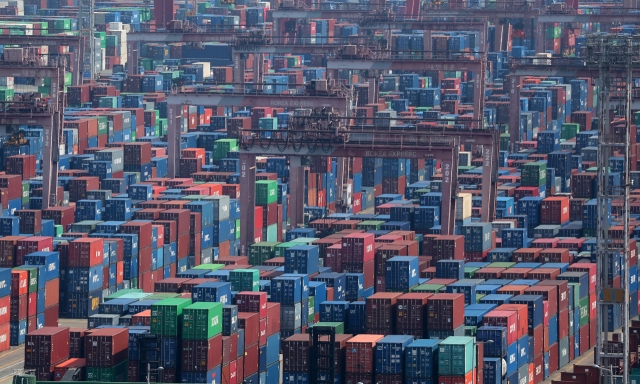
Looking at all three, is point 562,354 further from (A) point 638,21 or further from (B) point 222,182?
(A) point 638,21

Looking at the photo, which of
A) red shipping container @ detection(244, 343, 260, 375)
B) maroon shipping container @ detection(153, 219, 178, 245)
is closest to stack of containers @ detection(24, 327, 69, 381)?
red shipping container @ detection(244, 343, 260, 375)

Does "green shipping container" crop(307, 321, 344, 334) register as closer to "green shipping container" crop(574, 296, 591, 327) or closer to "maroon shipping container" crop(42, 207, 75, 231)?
"green shipping container" crop(574, 296, 591, 327)

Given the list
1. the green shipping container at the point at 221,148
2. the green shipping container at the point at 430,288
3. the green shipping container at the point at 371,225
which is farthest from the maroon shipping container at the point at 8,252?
the green shipping container at the point at 221,148

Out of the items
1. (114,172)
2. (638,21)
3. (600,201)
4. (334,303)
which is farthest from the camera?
(638,21)

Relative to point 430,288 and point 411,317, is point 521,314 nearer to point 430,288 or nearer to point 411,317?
point 430,288

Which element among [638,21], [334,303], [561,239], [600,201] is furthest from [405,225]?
[638,21]

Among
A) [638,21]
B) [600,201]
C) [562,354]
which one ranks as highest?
[638,21]

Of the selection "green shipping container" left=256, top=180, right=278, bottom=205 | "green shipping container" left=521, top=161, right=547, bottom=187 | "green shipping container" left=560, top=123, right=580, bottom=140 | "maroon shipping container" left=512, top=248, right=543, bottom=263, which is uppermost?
"green shipping container" left=560, top=123, right=580, bottom=140
